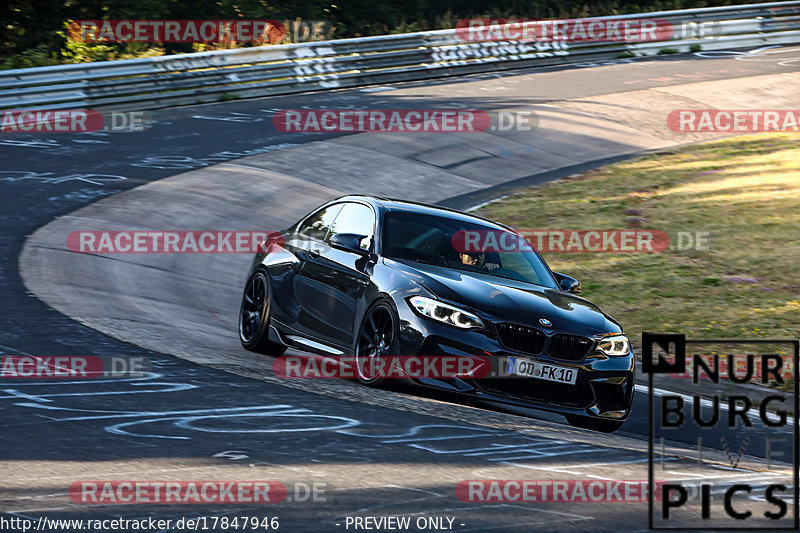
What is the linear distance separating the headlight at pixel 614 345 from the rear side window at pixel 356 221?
217cm

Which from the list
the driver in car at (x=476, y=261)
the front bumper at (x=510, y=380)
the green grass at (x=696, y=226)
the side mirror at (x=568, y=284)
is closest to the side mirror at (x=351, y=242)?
the driver in car at (x=476, y=261)

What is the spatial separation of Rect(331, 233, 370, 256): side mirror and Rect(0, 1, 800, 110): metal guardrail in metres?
13.8

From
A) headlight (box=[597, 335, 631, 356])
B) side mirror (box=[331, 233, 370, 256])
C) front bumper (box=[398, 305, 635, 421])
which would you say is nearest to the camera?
front bumper (box=[398, 305, 635, 421])

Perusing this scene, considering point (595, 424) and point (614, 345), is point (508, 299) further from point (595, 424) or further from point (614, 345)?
point (595, 424)

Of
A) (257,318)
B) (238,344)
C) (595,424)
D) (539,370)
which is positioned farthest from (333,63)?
(539,370)

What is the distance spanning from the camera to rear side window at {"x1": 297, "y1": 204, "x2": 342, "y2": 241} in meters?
10.6

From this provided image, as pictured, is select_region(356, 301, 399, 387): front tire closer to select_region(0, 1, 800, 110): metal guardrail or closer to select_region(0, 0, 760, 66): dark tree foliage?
select_region(0, 1, 800, 110): metal guardrail

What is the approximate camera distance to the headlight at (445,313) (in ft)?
27.6

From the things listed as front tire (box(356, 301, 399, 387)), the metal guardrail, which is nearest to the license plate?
front tire (box(356, 301, 399, 387))

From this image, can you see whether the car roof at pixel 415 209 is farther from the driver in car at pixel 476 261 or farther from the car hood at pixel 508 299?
the car hood at pixel 508 299

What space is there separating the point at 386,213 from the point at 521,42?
64.3 ft

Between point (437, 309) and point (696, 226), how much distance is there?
9.51 meters

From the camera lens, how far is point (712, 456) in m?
7.99

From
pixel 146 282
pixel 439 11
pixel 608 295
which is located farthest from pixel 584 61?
pixel 146 282
